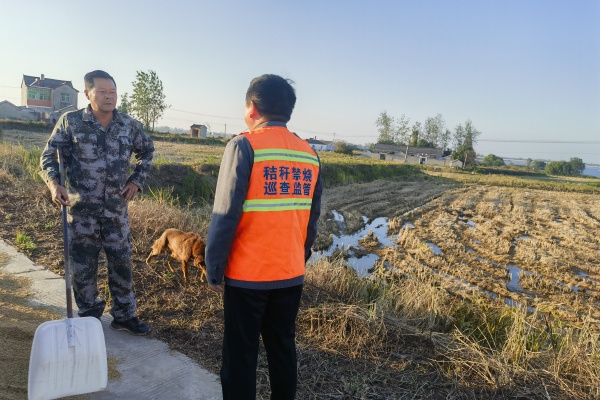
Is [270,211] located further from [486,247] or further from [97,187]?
[486,247]

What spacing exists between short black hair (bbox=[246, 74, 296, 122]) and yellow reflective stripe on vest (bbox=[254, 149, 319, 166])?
20cm

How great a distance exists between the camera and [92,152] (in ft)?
9.43

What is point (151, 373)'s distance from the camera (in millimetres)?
2533

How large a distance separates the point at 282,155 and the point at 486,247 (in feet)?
35.5

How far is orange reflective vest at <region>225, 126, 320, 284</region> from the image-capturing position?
5.95 ft

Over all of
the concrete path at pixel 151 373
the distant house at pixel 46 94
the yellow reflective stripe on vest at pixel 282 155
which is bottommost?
the concrete path at pixel 151 373

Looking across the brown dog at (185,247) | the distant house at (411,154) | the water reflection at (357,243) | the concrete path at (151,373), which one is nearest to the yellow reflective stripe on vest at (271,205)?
the concrete path at (151,373)

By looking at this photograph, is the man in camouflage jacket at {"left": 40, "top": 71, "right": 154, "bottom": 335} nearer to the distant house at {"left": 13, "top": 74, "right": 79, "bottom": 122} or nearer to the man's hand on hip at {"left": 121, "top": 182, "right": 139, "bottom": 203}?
the man's hand on hip at {"left": 121, "top": 182, "right": 139, "bottom": 203}

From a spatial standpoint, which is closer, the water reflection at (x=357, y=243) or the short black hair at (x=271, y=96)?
the short black hair at (x=271, y=96)

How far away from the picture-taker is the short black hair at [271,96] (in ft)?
6.25

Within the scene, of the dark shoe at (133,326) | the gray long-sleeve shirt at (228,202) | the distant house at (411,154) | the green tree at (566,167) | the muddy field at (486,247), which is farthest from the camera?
the green tree at (566,167)

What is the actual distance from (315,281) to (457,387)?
1.99m

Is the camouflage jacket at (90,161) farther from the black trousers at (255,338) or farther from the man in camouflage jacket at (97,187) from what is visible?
the black trousers at (255,338)

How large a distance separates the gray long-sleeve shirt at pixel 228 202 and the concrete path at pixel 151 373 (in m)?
0.95
